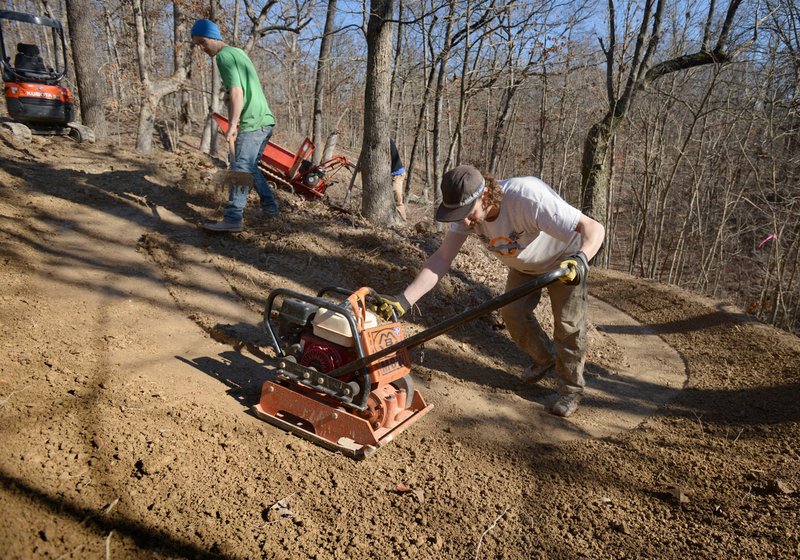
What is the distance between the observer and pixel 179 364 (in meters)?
3.69

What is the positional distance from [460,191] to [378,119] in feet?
14.0

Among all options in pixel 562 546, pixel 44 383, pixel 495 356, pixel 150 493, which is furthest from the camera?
Result: pixel 495 356

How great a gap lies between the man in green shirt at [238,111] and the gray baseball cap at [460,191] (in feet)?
10.4

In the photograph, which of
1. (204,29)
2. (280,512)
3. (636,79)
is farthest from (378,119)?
Result: (636,79)

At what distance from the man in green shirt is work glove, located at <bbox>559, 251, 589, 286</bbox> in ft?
12.8

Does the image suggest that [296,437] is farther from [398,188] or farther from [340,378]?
[398,188]

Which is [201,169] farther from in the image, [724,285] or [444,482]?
[724,285]

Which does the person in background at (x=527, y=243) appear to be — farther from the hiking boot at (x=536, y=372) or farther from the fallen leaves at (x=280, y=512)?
the fallen leaves at (x=280, y=512)

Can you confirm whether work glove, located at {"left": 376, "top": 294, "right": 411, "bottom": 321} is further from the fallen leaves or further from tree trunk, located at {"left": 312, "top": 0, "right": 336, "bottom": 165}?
tree trunk, located at {"left": 312, "top": 0, "right": 336, "bottom": 165}

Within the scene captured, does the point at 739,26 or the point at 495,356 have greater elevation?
the point at 739,26

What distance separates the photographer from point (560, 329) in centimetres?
395

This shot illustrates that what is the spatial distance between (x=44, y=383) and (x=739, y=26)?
13.1 m

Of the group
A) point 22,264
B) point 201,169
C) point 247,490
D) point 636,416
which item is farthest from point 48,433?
point 201,169

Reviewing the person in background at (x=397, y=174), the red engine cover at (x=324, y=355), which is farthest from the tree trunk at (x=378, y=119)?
the red engine cover at (x=324, y=355)
